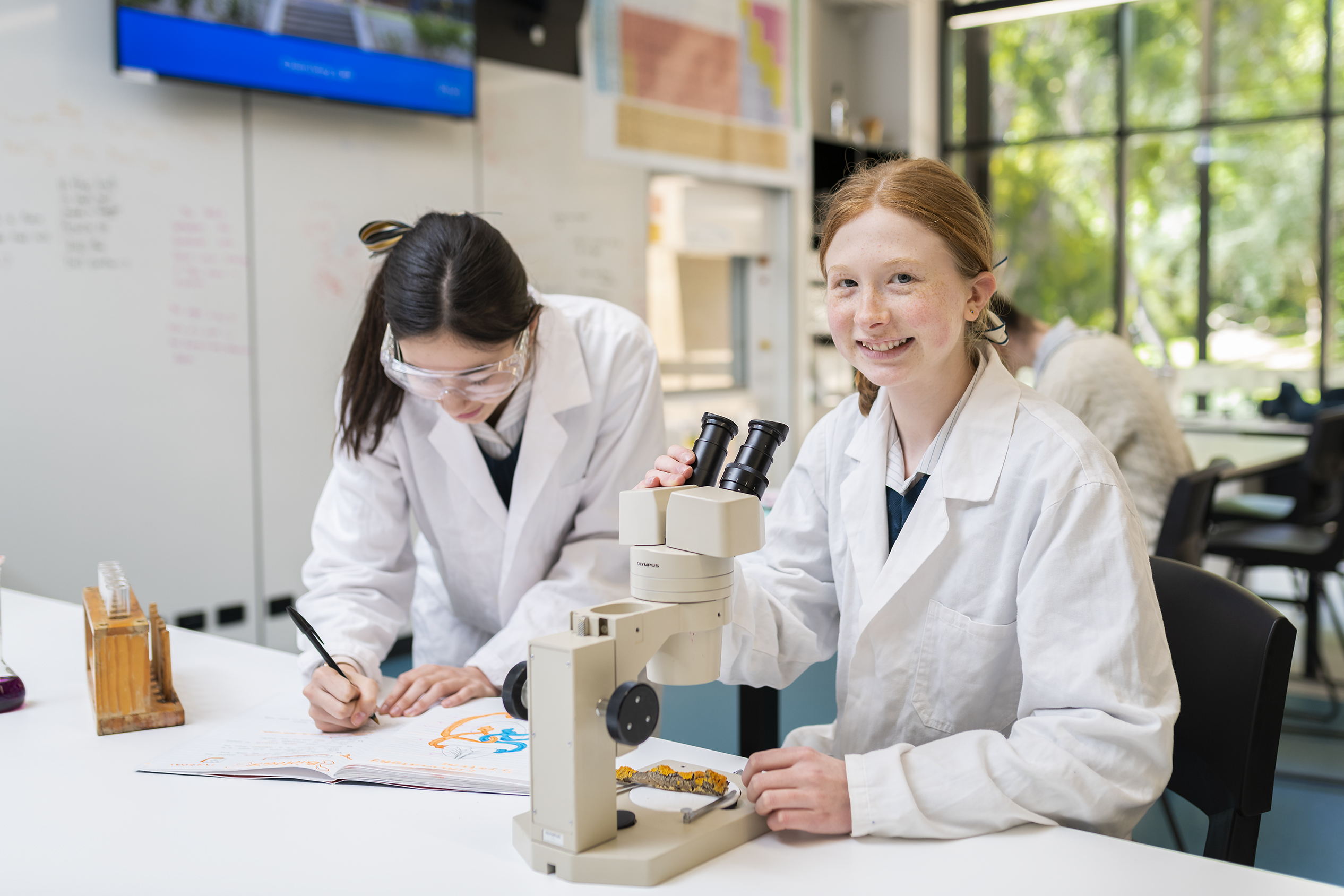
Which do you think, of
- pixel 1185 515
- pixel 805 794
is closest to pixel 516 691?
pixel 805 794

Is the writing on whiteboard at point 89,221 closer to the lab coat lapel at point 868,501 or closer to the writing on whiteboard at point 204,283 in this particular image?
the writing on whiteboard at point 204,283

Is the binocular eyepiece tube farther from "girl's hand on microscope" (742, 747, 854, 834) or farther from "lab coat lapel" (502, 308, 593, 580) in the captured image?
"lab coat lapel" (502, 308, 593, 580)

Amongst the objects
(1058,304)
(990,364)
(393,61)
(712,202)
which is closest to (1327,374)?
(1058,304)

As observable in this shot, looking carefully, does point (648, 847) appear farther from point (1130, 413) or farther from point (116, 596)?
point (1130, 413)

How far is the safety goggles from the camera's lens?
138 cm

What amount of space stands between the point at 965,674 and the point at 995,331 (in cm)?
40

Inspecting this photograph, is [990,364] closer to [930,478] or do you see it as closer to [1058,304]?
[930,478]

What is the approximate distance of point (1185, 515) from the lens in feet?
8.45

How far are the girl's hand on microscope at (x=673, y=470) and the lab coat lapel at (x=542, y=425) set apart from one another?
57 cm

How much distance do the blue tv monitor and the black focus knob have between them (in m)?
2.42

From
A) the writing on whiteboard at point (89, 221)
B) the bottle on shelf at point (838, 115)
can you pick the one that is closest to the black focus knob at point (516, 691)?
the writing on whiteboard at point (89, 221)

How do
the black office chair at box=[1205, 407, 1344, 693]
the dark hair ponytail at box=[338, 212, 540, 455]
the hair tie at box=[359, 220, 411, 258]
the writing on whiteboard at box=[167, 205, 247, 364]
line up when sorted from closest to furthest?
1. the dark hair ponytail at box=[338, 212, 540, 455]
2. the hair tie at box=[359, 220, 411, 258]
3. the writing on whiteboard at box=[167, 205, 247, 364]
4. the black office chair at box=[1205, 407, 1344, 693]

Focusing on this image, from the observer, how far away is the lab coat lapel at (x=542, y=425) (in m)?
1.59

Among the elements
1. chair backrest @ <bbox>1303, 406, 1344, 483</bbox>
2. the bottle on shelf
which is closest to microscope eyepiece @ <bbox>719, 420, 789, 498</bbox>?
chair backrest @ <bbox>1303, 406, 1344, 483</bbox>
